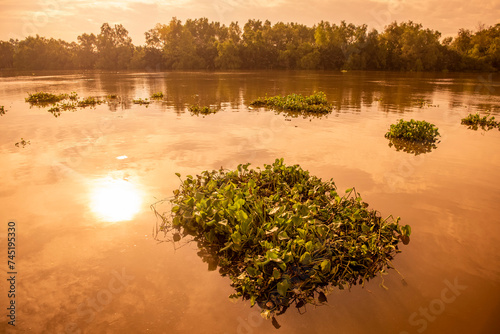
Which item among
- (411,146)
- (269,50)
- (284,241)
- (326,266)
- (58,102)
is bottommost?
(326,266)

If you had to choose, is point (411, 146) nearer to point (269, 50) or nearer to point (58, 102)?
point (58, 102)

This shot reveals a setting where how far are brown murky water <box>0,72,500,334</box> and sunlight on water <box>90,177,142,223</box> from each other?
1.4 inches

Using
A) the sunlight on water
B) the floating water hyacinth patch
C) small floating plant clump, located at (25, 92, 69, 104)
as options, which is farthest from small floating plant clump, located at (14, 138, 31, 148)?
the floating water hyacinth patch

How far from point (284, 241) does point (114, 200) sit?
12.3ft

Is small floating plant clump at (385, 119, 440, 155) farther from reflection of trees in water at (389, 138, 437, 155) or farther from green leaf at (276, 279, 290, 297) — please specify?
green leaf at (276, 279, 290, 297)

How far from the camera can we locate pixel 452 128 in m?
12.3

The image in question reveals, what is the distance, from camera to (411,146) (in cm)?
975

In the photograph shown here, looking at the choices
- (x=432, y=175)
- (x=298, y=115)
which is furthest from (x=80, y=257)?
(x=298, y=115)

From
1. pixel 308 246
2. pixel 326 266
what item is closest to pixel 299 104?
pixel 308 246

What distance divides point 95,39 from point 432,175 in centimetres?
12185

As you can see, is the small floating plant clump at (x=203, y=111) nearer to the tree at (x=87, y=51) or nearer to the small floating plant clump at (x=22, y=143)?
the small floating plant clump at (x=22, y=143)

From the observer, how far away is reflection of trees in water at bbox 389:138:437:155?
9359mm

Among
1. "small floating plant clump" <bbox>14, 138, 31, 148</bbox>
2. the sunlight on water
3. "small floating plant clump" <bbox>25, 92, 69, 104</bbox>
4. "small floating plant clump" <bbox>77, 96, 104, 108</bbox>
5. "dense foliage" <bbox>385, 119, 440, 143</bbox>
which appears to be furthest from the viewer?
"small floating plant clump" <bbox>25, 92, 69, 104</bbox>

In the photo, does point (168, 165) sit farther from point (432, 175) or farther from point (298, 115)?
point (298, 115)
